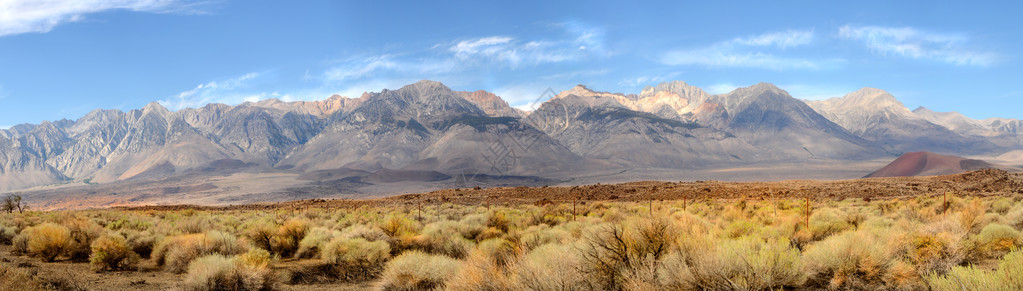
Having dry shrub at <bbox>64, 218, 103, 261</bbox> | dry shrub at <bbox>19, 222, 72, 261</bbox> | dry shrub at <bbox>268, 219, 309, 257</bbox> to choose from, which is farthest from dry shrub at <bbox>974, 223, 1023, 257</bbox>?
dry shrub at <bbox>19, 222, 72, 261</bbox>

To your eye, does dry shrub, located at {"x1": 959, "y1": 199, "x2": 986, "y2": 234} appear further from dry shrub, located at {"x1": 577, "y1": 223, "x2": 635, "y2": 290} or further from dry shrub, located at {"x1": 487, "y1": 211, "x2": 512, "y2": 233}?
dry shrub, located at {"x1": 487, "y1": 211, "x2": 512, "y2": 233}

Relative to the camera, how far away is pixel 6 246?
1689 cm

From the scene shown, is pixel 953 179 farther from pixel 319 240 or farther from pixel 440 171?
pixel 440 171

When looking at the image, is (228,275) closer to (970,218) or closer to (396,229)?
(396,229)

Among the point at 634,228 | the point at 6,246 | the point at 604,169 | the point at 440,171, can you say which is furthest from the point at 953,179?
the point at 440,171

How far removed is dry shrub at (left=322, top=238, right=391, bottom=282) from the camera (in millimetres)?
12227

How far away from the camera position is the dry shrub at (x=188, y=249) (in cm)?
1250

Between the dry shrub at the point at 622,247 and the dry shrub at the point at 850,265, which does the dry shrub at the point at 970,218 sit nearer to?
the dry shrub at the point at 850,265

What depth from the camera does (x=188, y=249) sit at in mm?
12727

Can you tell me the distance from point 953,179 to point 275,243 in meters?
52.3

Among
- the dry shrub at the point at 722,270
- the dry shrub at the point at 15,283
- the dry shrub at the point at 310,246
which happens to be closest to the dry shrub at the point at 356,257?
the dry shrub at the point at 310,246

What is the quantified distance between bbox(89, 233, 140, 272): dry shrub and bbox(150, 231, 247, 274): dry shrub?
54cm

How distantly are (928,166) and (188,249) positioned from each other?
489 ft

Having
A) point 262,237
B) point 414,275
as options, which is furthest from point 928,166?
point 414,275
